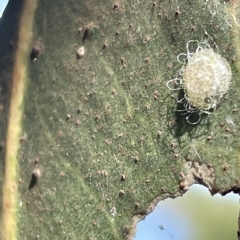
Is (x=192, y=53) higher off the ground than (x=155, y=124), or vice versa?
(x=192, y=53)

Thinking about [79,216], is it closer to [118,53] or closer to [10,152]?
[10,152]

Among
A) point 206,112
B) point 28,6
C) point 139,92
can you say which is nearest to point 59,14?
point 28,6

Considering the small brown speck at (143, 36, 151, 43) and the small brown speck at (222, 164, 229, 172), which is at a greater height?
the small brown speck at (143, 36, 151, 43)

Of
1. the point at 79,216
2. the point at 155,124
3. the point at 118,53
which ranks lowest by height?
the point at 79,216

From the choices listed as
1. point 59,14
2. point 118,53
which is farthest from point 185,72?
point 59,14

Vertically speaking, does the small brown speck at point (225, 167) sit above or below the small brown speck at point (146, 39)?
below

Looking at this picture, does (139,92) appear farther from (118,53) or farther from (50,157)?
(50,157)

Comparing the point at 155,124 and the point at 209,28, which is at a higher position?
the point at 209,28

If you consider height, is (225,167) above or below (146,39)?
below
